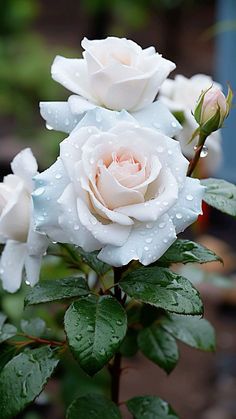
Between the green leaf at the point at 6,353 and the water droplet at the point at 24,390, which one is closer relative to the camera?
the water droplet at the point at 24,390

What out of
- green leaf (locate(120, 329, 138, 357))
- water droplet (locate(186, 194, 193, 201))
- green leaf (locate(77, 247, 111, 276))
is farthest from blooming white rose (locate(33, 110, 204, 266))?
green leaf (locate(120, 329, 138, 357))

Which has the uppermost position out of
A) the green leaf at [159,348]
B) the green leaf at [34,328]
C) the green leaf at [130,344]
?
the green leaf at [34,328]

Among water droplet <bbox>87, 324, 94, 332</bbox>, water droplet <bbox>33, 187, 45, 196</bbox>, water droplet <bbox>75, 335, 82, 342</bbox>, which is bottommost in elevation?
water droplet <bbox>75, 335, 82, 342</bbox>

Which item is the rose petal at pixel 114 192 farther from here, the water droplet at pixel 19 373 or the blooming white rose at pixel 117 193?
the water droplet at pixel 19 373

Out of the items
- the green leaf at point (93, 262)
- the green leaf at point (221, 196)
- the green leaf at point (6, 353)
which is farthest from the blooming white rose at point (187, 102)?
the green leaf at point (6, 353)

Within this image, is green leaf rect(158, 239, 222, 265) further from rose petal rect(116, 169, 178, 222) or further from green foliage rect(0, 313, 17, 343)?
green foliage rect(0, 313, 17, 343)

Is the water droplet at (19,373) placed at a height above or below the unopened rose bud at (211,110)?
below

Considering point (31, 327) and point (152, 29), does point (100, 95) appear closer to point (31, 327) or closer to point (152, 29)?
point (31, 327)
